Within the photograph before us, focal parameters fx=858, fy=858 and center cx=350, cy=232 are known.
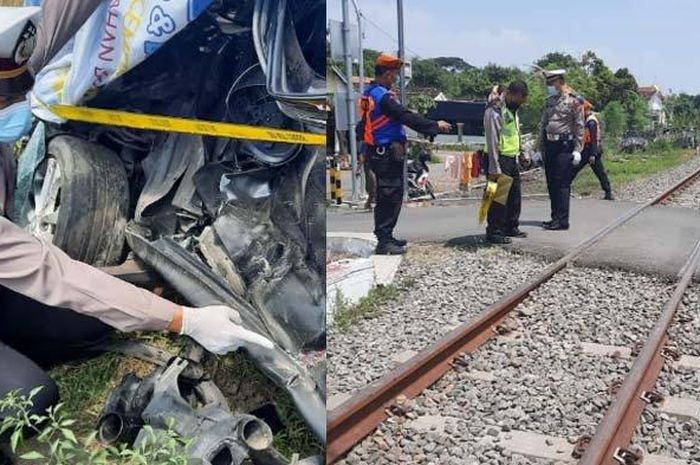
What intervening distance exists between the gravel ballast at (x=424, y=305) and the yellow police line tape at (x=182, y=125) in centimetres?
291

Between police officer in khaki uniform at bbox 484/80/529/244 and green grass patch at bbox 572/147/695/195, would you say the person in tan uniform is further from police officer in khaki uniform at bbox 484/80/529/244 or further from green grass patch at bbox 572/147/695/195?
green grass patch at bbox 572/147/695/195

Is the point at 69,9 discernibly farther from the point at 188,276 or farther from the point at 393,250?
the point at 393,250

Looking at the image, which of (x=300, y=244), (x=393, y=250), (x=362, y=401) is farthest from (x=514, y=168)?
(x=300, y=244)

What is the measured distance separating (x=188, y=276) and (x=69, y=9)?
545mm

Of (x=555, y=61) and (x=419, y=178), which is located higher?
(x=555, y=61)

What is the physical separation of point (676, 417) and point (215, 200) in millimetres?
3230

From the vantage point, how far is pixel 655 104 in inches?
495

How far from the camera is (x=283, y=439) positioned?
173cm

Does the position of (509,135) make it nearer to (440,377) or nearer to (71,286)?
(440,377)

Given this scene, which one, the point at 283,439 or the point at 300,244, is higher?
the point at 300,244

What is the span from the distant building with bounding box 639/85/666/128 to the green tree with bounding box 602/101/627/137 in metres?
0.33

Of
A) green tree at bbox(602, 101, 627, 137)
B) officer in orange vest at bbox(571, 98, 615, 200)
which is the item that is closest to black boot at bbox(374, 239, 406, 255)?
officer in orange vest at bbox(571, 98, 615, 200)

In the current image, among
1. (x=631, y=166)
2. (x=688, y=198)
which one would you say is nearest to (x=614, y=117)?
(x=631, y=166)

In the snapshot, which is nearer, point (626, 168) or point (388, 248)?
point (388, 248)
